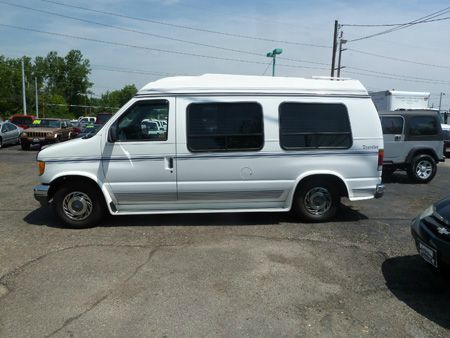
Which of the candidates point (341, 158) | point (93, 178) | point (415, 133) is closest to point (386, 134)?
point (415, 133)

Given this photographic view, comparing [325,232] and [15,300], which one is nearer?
[15,300]

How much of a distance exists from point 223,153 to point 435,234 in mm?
3144

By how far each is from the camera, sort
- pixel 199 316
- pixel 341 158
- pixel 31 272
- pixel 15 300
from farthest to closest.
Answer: pixel 341 158 → pixel 31 272 → pixel 15 300 → pixel 199 316

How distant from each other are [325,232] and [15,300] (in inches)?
165

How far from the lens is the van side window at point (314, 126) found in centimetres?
634

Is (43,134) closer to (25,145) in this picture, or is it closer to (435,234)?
(25,145)

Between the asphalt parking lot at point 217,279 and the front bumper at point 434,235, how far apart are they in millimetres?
508

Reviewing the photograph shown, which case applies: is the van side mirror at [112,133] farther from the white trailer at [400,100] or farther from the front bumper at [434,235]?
the white trailer at [400,100]

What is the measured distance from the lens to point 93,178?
19.8ft

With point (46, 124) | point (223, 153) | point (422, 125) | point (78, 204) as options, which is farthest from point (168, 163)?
point (46, 124)

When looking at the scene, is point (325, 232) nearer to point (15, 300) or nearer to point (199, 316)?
point (199, 316)

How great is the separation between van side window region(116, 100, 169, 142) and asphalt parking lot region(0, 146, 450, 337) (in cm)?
141

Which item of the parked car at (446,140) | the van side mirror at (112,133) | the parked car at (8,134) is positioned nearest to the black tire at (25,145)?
the parked car at (8,134)

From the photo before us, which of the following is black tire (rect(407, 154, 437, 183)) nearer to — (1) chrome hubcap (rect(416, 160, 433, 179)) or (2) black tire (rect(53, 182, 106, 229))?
(1) chrome hubcap (rect(416, 160, 433, 179))
